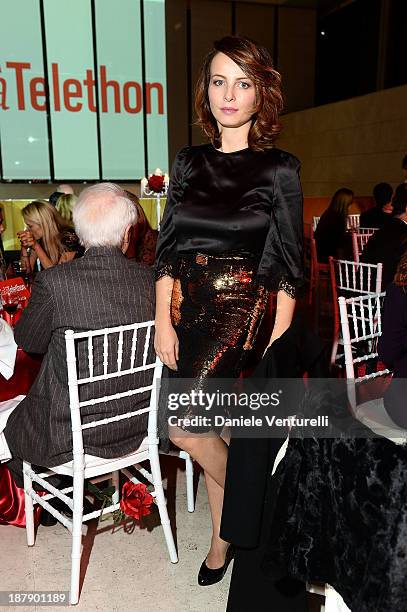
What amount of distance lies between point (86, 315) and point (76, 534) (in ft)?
2.41

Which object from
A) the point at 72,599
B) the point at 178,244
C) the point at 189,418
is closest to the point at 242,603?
the point at 189,418

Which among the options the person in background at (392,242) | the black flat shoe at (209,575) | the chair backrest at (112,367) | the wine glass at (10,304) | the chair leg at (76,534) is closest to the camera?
the chair backrest at (112,367)

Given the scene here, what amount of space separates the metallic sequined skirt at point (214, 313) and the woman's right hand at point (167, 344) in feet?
0.07

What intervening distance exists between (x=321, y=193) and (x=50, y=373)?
7.98 m

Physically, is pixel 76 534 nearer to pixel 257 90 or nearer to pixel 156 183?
pixel 257 90

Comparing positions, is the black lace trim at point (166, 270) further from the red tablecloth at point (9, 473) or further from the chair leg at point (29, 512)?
the chair leg at point (29, 512)

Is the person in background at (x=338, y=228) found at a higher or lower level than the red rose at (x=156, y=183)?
lower

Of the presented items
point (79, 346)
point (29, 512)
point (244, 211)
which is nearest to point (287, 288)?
point (244, 211)

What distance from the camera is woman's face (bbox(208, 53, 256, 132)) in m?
1.55

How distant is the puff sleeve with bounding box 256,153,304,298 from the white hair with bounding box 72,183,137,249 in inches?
18.9

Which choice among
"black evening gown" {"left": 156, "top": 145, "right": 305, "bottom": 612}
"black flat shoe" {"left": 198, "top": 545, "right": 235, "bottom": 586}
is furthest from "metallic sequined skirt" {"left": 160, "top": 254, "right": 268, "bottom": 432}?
"black flat shoe" {"left": 198, "top": 545, "right": 235, "bottom": 586}

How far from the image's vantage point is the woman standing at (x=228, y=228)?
1581 mm

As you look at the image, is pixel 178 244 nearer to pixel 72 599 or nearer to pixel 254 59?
pixel 254 59

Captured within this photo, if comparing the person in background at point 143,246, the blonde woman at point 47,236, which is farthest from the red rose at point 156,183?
the person in background at point 143,246
